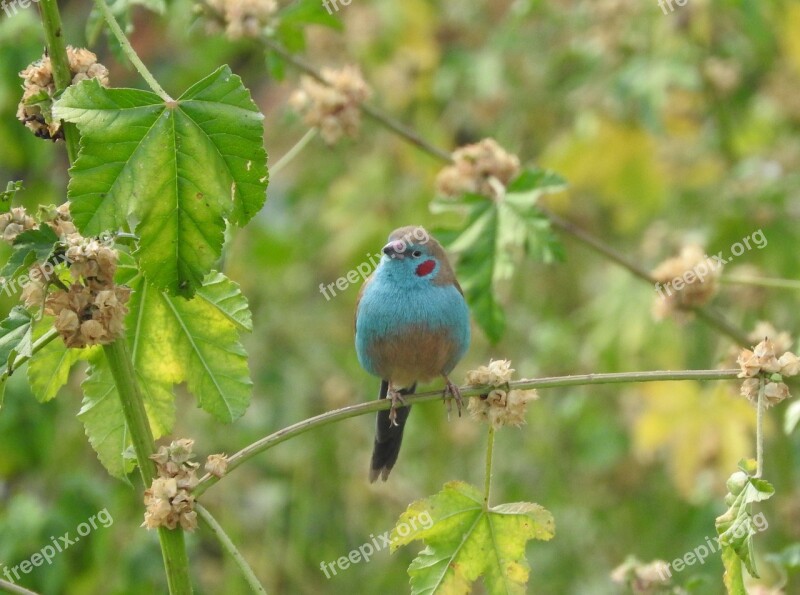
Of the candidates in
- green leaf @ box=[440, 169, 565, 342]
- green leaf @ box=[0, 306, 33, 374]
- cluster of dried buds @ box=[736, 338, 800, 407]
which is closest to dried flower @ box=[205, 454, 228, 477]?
green leaf @ box=[0, 306, 33, 374]

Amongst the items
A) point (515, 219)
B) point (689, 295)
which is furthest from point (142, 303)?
point (689, 295)

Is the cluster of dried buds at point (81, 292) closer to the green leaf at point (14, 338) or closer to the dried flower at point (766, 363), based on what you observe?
the green leaf at point (14, 338)

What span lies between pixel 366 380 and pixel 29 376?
11.2 feet

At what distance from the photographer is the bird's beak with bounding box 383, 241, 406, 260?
319 cm

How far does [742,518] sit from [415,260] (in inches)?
61.6

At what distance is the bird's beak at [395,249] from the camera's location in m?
3.19

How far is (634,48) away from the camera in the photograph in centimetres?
463

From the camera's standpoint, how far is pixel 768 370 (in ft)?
6.68

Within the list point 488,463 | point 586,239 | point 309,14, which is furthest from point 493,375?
point 309,14

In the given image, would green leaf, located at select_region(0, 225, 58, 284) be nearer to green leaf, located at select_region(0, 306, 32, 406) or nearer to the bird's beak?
green leaf, located at select_region(0, 306, 32, 406)

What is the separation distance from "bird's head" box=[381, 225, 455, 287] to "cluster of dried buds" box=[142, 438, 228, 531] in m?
1.37

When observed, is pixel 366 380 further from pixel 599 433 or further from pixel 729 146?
pixel 729 146

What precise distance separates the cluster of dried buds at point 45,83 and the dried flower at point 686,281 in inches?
65.7

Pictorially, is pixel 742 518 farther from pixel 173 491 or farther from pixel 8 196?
pixel 8 196
